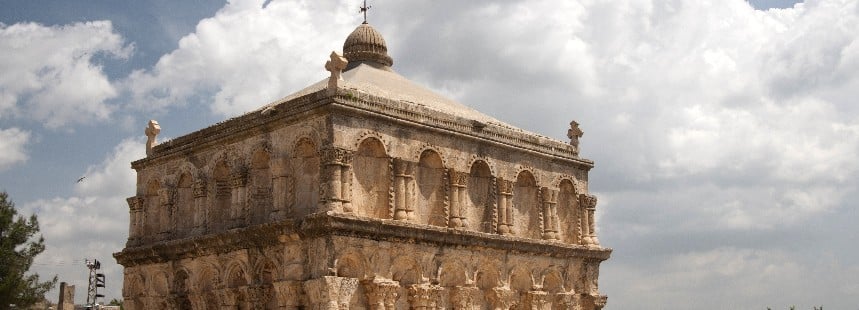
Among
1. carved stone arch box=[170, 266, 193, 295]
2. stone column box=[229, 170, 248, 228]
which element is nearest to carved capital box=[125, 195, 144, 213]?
carved stone arch box=[170, 266, 193, 295]

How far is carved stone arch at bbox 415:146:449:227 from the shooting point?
29359 millimetres

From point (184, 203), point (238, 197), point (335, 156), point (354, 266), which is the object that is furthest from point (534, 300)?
point (184, 203)

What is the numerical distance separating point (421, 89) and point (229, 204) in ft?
23.0

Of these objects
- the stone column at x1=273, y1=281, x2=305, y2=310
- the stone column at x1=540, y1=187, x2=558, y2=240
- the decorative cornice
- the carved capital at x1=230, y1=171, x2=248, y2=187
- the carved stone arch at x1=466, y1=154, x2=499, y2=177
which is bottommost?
the stone column at x1=273, y1=281, x2=305, y2=310

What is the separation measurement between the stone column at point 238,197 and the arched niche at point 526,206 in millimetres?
7813

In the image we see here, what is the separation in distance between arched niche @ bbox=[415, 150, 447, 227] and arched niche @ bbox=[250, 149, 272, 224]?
4003 mm

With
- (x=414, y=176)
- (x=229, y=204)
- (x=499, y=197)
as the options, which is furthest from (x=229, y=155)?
(x=499, y=197)

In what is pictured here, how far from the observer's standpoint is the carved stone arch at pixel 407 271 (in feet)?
92.8

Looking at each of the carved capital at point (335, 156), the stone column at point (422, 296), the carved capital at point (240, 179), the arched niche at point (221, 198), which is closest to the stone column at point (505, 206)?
the stone column at point (422, 296)

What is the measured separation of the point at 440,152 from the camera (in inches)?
1172

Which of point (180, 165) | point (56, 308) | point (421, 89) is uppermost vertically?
point (421, 89)

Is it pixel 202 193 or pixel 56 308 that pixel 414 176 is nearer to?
pixel 202 193

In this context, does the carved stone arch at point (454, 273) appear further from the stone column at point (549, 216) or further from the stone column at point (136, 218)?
the stone column at point (136, 218)

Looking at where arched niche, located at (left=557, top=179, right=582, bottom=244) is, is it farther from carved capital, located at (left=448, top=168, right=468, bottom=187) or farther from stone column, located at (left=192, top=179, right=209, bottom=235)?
stone column, located at (left=192, top=179, right=209, bottom=235)
